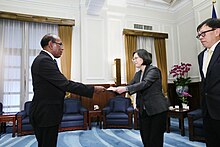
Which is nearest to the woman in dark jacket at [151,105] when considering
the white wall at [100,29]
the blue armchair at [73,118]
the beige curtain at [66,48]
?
the blue armchair at [73,118]

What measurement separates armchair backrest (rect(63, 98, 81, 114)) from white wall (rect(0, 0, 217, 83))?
0.89 m

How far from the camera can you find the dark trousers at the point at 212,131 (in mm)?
1494

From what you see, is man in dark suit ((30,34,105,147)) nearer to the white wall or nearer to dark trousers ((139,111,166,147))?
dark trousers ((139,111,166,147))

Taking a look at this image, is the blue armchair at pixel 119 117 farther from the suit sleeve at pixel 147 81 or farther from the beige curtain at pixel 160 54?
the suit sleeve at pixel 147 81

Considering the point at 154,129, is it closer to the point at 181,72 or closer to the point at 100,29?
the point at 181,72

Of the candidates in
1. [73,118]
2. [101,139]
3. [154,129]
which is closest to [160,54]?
[73,118]

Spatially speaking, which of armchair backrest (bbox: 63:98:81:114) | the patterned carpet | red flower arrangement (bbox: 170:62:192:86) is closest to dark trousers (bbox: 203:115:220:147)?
the patterned carpet

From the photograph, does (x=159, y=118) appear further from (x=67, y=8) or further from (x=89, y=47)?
(x=67, y=8)

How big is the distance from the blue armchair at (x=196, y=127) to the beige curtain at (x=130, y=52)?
281 cm

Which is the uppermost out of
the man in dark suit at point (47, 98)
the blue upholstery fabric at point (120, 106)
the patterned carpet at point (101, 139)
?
the man in dark suit at point (47, 98)

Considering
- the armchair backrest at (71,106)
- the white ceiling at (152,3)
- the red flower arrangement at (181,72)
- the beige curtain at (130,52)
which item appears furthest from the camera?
the white ceiling at (152,3)

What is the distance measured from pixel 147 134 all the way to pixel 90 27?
4769 millimetres

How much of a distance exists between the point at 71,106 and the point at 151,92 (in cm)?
358

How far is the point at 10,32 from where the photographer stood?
538 centimetres
